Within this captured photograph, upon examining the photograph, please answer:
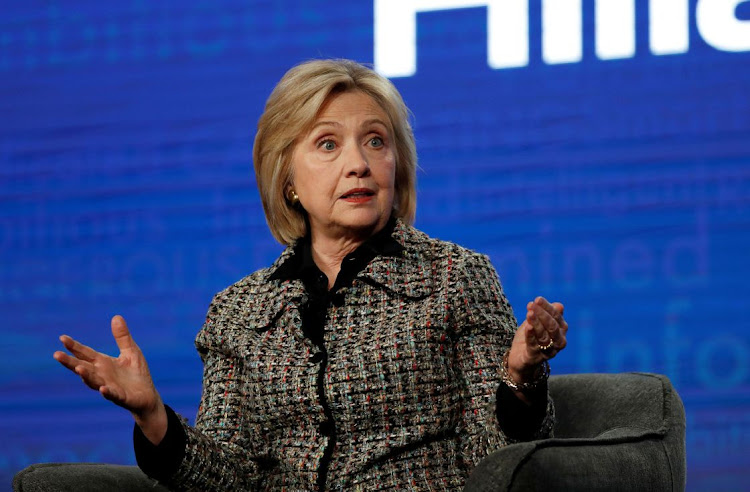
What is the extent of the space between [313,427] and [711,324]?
126 cm

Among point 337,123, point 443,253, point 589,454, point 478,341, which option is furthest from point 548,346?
point 337,123

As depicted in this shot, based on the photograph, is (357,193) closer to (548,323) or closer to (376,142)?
(376,142)

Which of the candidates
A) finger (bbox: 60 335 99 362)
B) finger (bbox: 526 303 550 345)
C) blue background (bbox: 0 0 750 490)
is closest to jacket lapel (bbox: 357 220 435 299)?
finger (bbox: 526 303 550 345)

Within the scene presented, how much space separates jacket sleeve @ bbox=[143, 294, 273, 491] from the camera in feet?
5.64

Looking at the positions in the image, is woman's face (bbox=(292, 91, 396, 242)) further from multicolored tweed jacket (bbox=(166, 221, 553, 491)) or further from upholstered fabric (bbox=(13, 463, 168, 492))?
upholstered fabric (bbox=(13, 463, 168, 492))

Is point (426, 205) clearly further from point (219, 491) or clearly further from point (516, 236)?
point (219, 491)

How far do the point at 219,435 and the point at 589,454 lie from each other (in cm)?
77

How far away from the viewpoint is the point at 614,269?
2611mm

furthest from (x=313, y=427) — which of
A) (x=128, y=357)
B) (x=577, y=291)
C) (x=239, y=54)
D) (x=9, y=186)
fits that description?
(x=9, y=186)

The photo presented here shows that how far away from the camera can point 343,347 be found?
177cm

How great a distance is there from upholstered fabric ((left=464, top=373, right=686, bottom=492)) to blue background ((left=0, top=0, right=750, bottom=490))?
0.80 m

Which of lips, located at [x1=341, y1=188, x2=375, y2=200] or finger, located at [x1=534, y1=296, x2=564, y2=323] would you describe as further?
lips, located at [x1=341, y1=188, x2=375, y2=200]

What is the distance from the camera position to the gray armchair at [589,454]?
1.29 metres

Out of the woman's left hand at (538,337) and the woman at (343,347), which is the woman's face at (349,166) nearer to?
the woman at (343,347)
